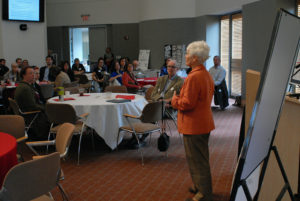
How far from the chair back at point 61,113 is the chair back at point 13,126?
3.74 ft

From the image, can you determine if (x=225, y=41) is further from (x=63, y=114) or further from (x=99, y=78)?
(x=63, y=114)

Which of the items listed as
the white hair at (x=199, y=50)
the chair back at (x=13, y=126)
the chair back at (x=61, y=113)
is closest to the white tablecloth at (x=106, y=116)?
the chair back at (x=61, y=113)

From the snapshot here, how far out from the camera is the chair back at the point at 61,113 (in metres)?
5.06

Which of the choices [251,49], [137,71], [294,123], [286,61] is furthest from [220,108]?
[286,61]

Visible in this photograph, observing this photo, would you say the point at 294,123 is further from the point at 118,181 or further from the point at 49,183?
the point at 118,181

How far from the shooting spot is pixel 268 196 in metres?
3.01

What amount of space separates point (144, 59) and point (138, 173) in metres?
10.1

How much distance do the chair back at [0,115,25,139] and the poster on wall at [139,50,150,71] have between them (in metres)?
10.6

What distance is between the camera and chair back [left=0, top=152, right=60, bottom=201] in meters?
2.24

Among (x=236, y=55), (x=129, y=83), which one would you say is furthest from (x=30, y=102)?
(x=236, y=55)

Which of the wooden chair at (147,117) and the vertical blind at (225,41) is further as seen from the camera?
the vertical blind at (225,41)

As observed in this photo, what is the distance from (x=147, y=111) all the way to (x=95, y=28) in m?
11.9

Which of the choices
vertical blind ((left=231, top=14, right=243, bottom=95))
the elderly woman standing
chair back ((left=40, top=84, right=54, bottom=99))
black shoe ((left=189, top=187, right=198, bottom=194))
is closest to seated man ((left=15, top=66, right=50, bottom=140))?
chair back ((left=40, top=84, right=54, bottom=99))

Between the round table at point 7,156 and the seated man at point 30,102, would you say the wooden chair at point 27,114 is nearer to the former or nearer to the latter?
the seated man at point 30,102
